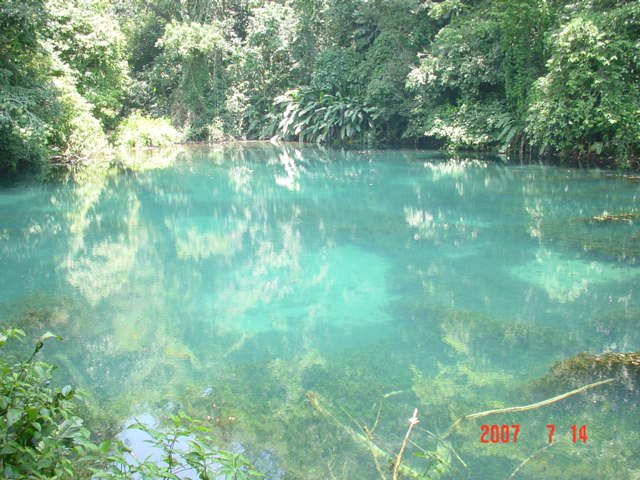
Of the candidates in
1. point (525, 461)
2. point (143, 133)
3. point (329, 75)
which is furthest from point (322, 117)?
point (525, 461)

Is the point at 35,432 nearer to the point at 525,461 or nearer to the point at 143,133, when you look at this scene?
the point at 525,461

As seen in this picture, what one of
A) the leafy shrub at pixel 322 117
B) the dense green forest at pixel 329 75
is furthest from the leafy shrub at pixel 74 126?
the leafy shrub at pixel 322 117

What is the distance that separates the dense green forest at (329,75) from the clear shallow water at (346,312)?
2616mm

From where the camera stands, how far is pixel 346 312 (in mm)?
5668

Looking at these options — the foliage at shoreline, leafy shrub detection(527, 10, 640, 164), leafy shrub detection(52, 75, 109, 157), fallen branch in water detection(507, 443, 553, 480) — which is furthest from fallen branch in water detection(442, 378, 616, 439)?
leafy shrub detection(52, 75, 109, 157)

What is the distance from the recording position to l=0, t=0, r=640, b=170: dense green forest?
12.6 meters

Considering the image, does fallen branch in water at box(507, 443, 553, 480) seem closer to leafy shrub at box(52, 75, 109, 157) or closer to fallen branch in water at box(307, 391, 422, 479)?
fallen branch in water at box(307, 391, 422, 479)

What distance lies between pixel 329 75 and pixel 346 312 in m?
20.3

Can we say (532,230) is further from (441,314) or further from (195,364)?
(195,364)

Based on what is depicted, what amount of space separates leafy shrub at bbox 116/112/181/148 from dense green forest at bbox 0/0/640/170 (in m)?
0.06

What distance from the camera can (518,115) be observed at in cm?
1622

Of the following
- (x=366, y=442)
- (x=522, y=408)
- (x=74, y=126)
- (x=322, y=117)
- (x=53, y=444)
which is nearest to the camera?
(x=53, y=444)

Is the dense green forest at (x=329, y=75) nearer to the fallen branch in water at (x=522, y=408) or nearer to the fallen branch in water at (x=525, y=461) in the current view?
the fallen branch in water at (x=522, y=408)

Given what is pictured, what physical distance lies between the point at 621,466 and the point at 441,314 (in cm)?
243
